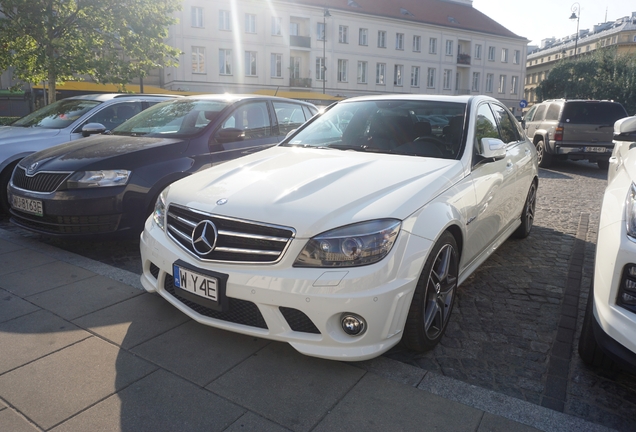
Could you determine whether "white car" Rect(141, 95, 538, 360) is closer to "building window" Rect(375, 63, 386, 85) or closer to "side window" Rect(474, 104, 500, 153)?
"side window" Rect(474, 104, 500, 153)

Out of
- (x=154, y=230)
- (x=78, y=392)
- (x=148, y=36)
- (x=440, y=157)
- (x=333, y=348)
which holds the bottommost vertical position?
(x=78, y=392)

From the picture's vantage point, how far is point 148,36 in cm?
1567

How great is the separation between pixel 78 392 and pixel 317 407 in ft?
3.95

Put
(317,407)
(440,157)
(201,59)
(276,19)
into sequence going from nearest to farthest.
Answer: (317,407) → (440,157) → (201,59) → (276,19)

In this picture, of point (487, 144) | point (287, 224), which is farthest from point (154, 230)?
point (487, 144)

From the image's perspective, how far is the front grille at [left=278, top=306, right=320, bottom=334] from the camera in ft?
8.89

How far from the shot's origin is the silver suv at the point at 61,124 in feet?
20.7

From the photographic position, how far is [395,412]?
248cm

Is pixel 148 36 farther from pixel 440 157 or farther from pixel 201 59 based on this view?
pixel 201 59

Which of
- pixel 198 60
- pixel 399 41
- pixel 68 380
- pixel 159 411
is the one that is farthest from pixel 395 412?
pixel 399 41

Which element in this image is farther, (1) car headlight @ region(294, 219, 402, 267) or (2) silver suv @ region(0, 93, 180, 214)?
(2) silver suv @ region(0, 93, 180, 214)

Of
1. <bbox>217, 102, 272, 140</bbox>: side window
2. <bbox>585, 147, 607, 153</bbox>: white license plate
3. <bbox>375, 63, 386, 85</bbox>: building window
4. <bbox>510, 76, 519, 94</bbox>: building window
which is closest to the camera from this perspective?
<bbox>217, 102, 272, 140</bbox>: side window

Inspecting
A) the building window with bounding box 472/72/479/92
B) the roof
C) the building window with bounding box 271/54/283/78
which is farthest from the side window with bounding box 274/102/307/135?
the building window with bounding box 472/72/479/92

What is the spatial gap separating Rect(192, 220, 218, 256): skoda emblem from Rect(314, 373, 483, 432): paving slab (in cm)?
109
